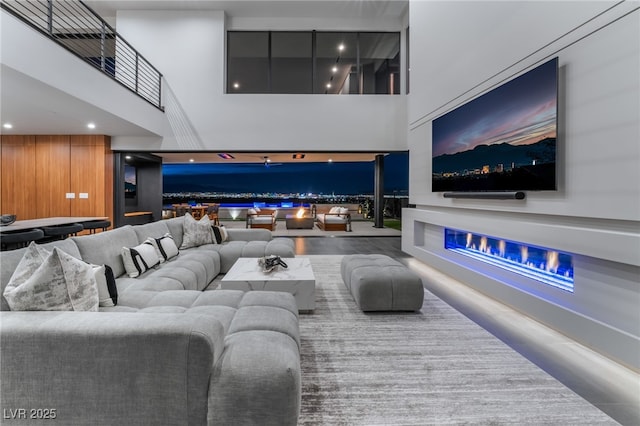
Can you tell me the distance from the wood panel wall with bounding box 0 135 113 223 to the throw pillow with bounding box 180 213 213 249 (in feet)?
13.0

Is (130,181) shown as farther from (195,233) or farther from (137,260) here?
(137,260)

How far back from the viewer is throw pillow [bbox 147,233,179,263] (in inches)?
138

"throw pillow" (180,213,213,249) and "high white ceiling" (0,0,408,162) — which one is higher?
"high white ceiling" (0,0,408,162)

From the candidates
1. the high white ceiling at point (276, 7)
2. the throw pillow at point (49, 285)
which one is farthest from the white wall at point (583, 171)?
the high white ceiling at point (276, 7)

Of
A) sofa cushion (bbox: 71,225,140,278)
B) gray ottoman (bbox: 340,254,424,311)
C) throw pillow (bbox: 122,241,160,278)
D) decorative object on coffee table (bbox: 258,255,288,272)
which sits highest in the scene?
sofa cushion (bbox: 71,225,140,278)

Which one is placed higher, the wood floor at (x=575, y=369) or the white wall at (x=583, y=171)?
the white wall at (x=583, y=171)

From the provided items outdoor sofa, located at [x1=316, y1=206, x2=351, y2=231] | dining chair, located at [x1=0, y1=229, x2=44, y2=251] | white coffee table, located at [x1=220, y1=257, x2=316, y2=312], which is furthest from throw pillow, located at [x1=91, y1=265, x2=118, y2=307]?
outdoor sofa, located at [x1=316, y1=206, x2=351, y2=231]

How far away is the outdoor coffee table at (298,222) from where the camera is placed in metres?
11.6

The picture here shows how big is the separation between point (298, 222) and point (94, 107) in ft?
24.5

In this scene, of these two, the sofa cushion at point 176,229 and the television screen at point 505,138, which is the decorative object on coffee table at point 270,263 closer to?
the sofa cushion at point 176,229

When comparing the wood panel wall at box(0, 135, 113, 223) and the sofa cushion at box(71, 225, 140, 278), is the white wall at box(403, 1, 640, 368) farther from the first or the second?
the wood panel wall at box(0, 135, 113, 223)

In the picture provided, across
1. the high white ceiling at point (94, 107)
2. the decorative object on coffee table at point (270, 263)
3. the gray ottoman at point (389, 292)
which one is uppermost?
the high white ceiling at point (94, 107)

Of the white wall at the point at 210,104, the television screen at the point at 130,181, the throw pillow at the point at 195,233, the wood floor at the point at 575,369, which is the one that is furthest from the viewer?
the television screen at the point at 130,181

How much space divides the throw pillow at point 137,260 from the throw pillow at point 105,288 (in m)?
0.81
